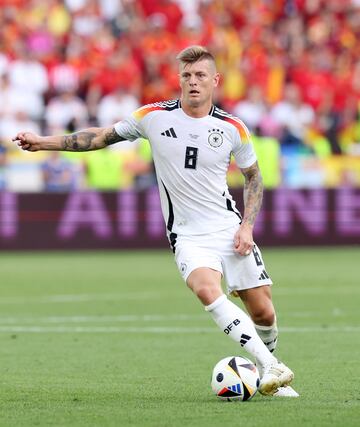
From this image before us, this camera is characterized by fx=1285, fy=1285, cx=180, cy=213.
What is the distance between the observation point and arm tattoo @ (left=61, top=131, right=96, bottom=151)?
856 centimetres

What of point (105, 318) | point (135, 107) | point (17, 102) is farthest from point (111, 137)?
point (135, 107)

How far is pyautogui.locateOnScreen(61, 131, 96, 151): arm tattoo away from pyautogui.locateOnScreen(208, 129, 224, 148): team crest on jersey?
0.86m

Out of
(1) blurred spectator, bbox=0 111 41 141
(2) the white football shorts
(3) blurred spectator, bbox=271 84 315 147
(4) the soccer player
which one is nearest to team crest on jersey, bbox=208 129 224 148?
(4) the soccer player

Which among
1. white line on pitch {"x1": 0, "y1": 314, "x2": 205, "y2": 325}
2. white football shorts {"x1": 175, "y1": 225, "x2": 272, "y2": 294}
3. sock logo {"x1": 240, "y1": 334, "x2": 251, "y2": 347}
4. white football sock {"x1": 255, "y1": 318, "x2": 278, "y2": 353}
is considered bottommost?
white line on pitch {"x1": 0, "y1": 314, "x2": 205, "y2": 325}

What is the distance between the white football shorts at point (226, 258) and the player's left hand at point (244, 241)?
0.25ft

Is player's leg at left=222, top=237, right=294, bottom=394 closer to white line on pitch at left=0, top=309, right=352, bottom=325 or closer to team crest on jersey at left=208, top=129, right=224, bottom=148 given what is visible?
team crest on jersey at left=208, top=129, right=224, bottom=148

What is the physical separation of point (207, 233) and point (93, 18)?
58.8ft

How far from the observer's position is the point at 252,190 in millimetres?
8484

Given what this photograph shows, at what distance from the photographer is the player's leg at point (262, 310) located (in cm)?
830

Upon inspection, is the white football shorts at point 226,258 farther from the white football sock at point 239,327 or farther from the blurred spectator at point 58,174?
the blurred spectator at point 58,174

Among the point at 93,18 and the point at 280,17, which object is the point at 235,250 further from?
the point at 280,17

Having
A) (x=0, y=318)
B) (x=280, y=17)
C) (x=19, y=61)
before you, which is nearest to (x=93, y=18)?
(x=19, y=61)

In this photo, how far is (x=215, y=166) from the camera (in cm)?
828

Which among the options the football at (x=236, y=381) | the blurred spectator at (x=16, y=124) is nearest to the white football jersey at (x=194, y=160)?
the football at (x=236, y=381)
